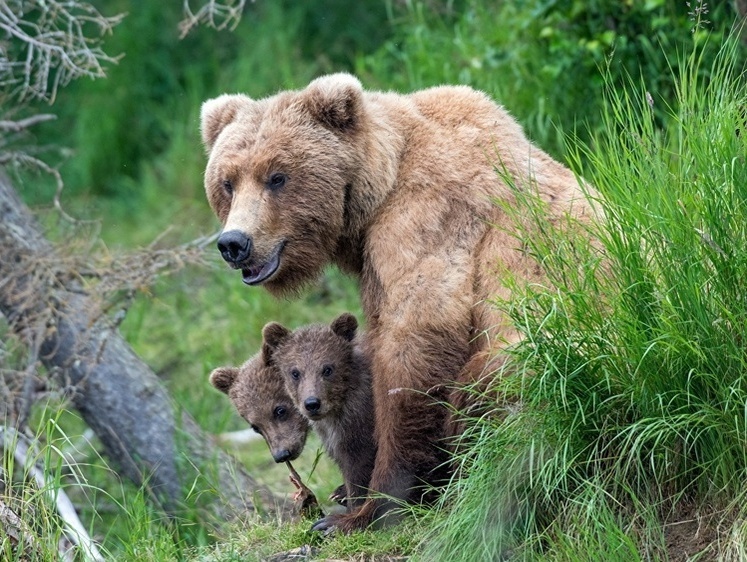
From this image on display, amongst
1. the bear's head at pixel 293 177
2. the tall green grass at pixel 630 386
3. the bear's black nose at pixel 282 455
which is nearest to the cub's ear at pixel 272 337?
the bear's head at pixel 293 177

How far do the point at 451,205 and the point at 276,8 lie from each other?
25.9 feet

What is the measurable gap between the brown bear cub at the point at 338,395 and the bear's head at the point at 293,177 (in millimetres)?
385

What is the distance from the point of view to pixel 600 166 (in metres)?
4.62

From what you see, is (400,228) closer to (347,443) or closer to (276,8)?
(347,443)

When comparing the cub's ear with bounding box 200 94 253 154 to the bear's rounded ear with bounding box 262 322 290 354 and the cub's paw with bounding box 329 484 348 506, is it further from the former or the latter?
the cub's paw with bounding box 329 484 348 506

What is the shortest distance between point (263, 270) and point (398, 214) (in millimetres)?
661

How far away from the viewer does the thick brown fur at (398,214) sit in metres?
4.80

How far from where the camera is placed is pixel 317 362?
5371 millimetres

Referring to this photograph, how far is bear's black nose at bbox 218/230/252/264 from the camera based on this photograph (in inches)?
195

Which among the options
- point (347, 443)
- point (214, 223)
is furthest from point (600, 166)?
point (214, 223)

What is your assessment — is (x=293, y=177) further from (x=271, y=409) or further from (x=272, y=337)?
(x=271, y=409)

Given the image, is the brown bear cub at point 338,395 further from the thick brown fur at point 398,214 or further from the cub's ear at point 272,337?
the thick brown fur at point 398,214

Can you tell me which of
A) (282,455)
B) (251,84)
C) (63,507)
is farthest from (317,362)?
(251,84)

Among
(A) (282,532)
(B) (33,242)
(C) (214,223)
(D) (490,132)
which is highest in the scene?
(D) (490,132)
